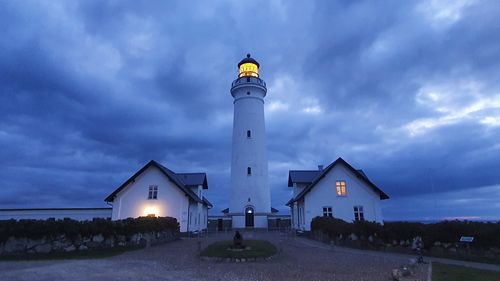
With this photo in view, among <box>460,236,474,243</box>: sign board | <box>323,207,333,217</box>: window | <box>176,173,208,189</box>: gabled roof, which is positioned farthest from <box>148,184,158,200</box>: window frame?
<box>460,236,474,243</box>: sign board

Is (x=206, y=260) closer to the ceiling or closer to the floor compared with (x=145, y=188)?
closer to the floor

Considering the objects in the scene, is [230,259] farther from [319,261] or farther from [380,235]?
[380,235]

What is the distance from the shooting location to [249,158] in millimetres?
36156

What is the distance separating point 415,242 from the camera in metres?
15.0

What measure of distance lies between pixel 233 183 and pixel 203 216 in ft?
15.9

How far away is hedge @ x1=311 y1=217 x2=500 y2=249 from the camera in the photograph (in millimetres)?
12703

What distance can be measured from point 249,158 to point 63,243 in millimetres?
23155

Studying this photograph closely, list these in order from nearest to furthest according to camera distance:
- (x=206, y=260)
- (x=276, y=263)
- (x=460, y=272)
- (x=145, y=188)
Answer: (x=460, y=272) → (x=276, y=263) → (x=206, y=260) → (x=145, y=188)

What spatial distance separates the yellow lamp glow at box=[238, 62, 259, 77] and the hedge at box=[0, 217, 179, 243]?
77.7ft

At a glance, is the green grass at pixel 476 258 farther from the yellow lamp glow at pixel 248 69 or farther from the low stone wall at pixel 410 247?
the yellow lamp glow at pixel 248 69

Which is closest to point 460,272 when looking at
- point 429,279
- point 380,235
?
point 429,279

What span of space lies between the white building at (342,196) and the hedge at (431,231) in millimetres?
7720

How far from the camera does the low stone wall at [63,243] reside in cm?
1377

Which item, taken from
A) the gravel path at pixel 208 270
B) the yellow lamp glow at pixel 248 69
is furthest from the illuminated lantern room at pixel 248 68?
the gravel path at pixel 208 270
